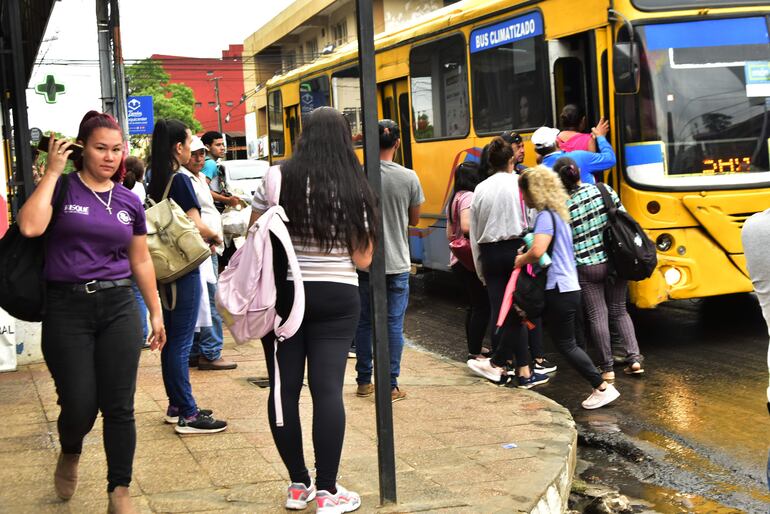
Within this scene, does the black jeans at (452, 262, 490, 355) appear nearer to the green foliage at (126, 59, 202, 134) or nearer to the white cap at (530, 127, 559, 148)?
the white cap at (530, 127, 559, 148)

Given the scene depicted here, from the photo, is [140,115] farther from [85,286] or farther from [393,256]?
[85,286]

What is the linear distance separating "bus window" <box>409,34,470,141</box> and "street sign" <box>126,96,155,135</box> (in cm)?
1161

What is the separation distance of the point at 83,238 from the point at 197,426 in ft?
6.56

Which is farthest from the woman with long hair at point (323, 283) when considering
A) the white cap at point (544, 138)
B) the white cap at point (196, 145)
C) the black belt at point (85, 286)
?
the white cap at point (544, 138)

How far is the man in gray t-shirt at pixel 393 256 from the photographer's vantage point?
7148 mm

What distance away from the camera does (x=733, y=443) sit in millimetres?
6336

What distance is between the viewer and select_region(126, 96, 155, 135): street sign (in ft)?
77.3

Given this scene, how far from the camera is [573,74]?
10172 millimetres

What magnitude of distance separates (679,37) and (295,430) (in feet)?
19.8

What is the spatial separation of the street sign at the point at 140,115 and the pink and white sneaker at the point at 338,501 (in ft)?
65.1

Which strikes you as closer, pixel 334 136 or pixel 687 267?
pixel 334 136

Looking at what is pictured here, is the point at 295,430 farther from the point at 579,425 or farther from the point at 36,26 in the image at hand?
the point at 36,26

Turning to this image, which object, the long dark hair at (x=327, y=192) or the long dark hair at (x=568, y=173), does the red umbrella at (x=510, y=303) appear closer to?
the long dark hair at (x=568, y=173)

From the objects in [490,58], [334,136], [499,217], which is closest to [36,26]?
[490,58]
